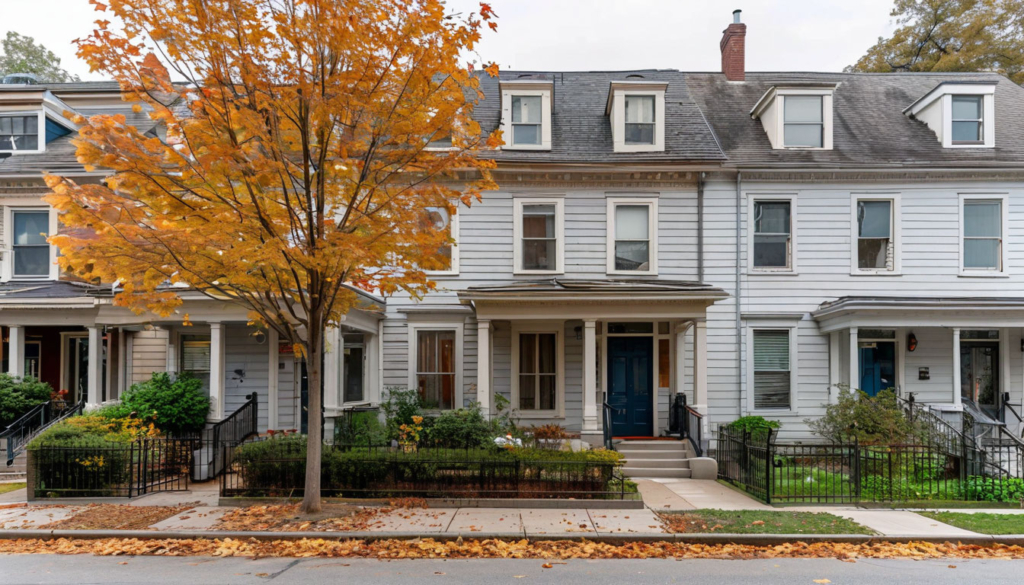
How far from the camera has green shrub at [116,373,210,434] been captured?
14.4m

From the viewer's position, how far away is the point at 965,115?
17.5 metres

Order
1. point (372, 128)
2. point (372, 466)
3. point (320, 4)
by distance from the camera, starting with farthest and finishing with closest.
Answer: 1. point (372, 466)
2. point (372, 128)
3. point (320, 4)

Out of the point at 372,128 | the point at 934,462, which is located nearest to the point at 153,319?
the point at 372,128

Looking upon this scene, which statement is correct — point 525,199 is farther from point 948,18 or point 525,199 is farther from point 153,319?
point 948,18

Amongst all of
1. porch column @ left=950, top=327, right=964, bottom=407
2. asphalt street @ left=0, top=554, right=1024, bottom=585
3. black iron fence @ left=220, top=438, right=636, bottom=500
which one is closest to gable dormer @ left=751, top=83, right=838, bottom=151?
porch column @ left=950, top=327, right=964, bottom=407

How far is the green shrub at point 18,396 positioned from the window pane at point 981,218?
2287cm

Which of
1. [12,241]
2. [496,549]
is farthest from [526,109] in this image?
[12,241]

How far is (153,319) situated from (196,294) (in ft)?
5.20

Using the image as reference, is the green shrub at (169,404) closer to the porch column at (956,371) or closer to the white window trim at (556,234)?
the white window trim at (556,234)

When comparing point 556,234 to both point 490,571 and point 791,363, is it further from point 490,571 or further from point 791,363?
point 490,571

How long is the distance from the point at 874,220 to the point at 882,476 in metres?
7.62

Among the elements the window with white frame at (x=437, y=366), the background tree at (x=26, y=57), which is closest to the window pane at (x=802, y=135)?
the window with white frame at (x=437, y=366)

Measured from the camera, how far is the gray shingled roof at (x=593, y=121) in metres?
16.8

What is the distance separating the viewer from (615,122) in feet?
56.2
